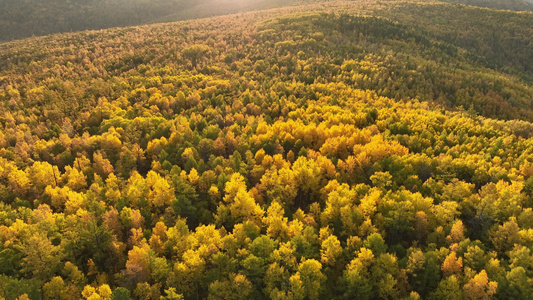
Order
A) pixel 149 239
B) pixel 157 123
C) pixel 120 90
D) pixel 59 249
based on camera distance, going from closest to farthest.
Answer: pixel 59 249 → pixel 149 239 → pixel 157 123 → pixel 120 90

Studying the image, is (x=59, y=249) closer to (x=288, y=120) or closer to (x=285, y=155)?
(x=285, y=155)

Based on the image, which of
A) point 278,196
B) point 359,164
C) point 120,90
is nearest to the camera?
point 278,196

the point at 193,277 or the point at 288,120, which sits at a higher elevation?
the point at 288,120

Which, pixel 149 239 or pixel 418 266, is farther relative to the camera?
pixel 149 239

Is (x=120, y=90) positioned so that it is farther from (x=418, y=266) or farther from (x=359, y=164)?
(x=418, y=266)

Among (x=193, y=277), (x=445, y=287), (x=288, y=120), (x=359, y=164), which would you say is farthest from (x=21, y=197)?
(x=445, y=287)

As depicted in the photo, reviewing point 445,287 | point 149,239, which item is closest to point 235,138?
point 149,239

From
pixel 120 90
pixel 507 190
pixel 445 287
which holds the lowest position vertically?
pixel 445 287
